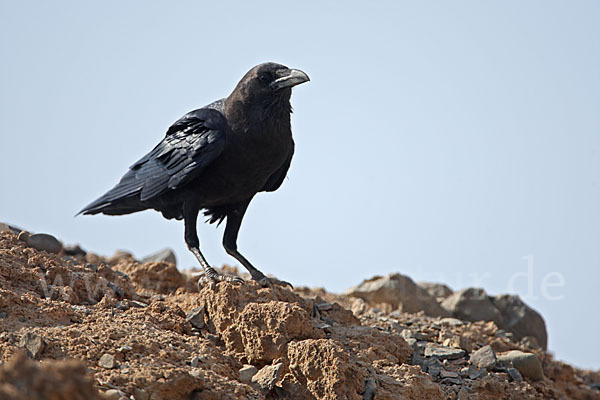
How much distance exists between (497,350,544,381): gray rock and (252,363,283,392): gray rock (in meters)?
2.64

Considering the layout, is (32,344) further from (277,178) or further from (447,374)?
(277,178)

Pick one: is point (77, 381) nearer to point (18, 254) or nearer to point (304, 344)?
point (304, 344)

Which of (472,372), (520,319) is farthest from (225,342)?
(520,319)

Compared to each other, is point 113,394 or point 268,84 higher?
point 268,84

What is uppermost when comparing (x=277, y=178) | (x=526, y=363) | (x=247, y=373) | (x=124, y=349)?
(x=277, y=178)

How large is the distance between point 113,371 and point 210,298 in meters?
1.33

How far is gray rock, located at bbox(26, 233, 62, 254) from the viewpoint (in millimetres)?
6695

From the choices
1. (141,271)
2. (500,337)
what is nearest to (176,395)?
(141,271)

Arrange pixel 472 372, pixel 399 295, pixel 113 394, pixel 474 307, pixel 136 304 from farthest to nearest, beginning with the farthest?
pixel 474 307 < pixel 399 295 < pixel 472 372 < pixel 136 304 < pixel 113 394

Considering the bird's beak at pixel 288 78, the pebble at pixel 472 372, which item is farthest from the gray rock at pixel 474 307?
the bird's beak at pixel 288 78

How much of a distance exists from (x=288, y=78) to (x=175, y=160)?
1.32m

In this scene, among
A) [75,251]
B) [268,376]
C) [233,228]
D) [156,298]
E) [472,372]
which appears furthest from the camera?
[75,251]

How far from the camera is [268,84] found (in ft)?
22.5

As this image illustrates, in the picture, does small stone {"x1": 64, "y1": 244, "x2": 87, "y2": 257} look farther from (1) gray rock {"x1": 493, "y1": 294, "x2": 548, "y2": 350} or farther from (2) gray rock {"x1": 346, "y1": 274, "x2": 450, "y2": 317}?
(1) gray rock {"x1": 493, "y1": 294, "x2": 548, "y2": 350}
